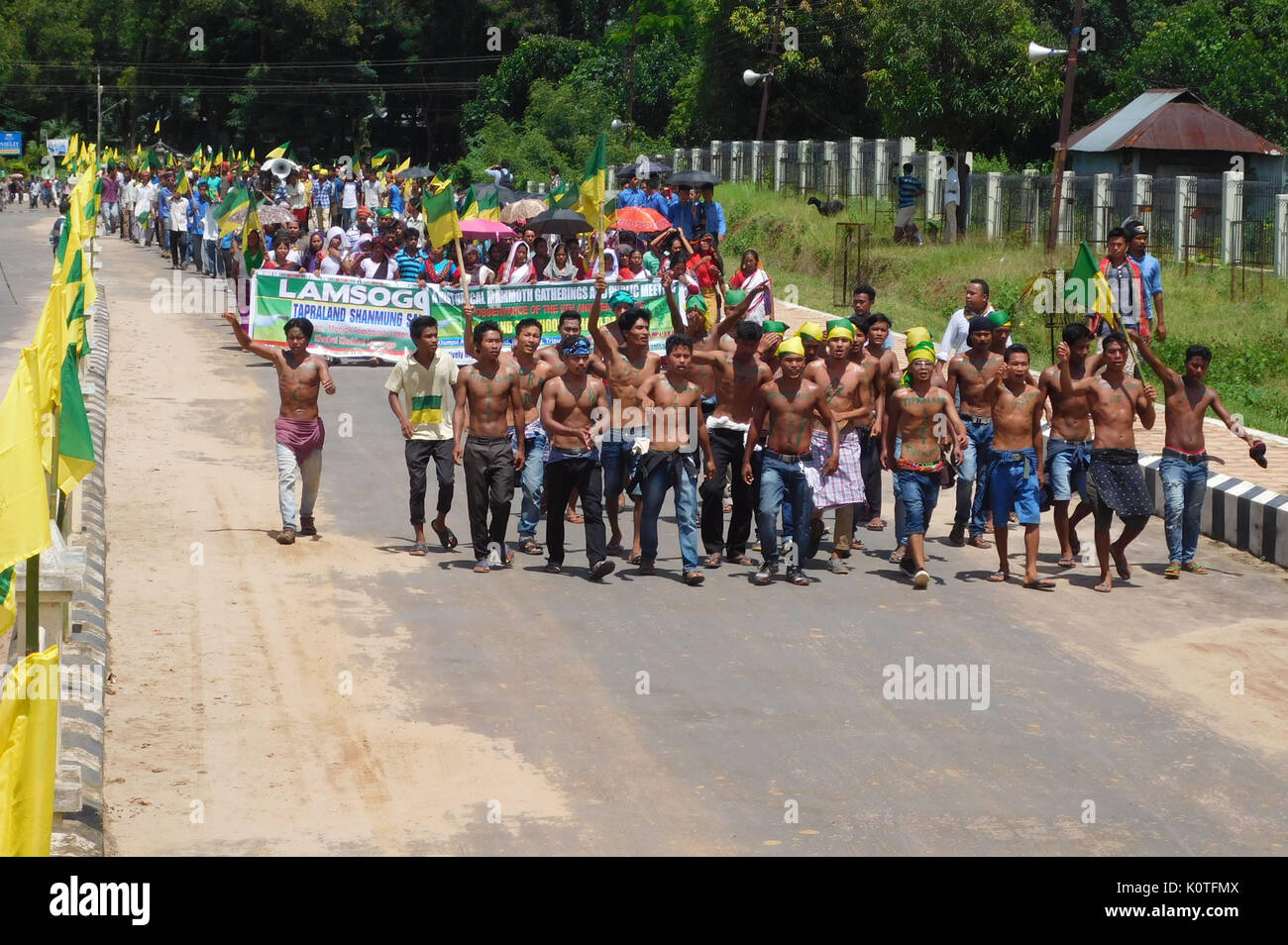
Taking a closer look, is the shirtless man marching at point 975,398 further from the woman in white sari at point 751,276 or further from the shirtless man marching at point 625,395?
the woman in white sari at point 751,276

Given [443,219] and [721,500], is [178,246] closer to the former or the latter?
[443,219]

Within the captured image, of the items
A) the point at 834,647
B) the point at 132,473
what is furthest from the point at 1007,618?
the point at 132,473

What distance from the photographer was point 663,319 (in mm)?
21609

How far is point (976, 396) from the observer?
43.3 ft

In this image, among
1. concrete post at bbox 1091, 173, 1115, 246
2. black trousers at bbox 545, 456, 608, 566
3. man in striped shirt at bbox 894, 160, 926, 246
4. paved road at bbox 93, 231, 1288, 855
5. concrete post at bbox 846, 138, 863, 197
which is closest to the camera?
paved road at bbox 93, 231, 1288, 855

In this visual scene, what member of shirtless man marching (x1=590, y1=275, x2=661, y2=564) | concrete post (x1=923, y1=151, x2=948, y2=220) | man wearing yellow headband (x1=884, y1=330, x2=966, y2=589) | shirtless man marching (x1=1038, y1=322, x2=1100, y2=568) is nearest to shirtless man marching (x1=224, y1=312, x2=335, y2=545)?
shirtless man marching (x1=590, y1=275, x2=661, y2=564)

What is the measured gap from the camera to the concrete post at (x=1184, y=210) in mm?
30172

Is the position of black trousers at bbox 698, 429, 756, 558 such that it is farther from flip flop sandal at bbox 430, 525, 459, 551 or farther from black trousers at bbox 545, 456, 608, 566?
flip flop sandal at bbox 430, 525, 459, 551

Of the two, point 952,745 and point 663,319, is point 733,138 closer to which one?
point 663,319

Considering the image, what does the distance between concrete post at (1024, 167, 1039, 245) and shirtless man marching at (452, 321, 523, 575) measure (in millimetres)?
21116

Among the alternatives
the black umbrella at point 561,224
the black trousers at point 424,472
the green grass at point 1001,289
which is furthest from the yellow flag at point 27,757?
the black umbrella at point 561,224

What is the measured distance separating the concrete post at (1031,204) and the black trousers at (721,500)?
20199 millimetres

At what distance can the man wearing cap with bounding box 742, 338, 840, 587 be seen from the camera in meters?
12.1

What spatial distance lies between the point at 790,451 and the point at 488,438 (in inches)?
84.0
